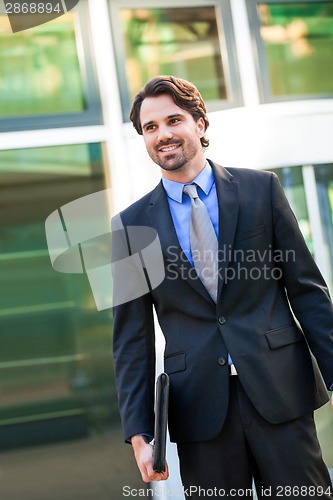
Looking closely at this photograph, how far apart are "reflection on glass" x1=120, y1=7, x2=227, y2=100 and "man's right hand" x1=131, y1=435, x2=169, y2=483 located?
6.39ft

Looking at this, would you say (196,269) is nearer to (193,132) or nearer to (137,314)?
(137,314)

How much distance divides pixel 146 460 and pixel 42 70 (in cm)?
213

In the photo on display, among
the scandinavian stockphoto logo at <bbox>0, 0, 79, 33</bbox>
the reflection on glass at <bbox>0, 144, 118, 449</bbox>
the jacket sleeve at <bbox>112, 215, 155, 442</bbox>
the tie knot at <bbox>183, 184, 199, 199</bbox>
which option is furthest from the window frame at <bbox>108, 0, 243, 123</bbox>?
the jacket sleeve at <bbox>112, 215, 155, 442</bbox>

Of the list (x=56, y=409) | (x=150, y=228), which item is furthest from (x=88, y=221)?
(x=150, y=228)

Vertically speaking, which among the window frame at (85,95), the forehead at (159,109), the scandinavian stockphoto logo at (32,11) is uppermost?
the scandinavian stockphoto logo at (32,11)

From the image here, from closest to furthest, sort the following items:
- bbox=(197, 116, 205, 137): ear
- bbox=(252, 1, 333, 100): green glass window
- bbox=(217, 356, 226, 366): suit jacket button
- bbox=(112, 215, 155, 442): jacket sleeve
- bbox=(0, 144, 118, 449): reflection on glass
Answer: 1. bbox=(217, 356, 226, 366): suit jacket button
2. bbox=(112, 215, 155, 442): jacket sleeve
3. bbox=(197, 116, 205, 137): ear
4. bbox=(0, 144, 118, 449): reflection on glass
5. bbox=(252, 1, 333, 100): green glass window

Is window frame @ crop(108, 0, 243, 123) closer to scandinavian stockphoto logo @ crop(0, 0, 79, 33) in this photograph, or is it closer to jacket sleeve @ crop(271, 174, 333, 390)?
scandinavian stockphoto logo @ crop(0, 0, 79, 33)

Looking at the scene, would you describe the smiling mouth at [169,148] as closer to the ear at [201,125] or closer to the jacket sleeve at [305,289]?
the ear at [201,125]

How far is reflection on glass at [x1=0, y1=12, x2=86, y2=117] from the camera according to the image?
12.3 feet

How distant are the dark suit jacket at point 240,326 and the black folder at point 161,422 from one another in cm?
12

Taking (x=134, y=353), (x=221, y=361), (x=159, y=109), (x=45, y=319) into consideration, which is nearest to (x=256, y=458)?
(x=221, y=361)

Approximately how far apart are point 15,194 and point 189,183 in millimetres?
1422

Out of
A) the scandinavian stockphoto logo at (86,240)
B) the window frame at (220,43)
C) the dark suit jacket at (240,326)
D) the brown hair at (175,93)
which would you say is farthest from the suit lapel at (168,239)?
the window frame at (220,43)

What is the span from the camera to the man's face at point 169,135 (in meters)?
2.42
